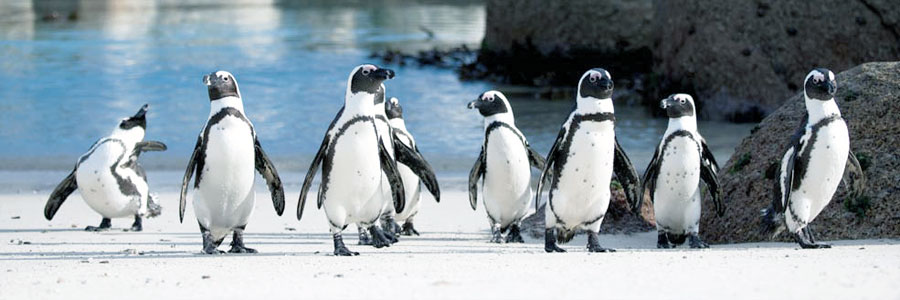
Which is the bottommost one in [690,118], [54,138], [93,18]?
[93,18]

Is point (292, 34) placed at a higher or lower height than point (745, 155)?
lower

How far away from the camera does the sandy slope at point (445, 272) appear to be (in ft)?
16.1

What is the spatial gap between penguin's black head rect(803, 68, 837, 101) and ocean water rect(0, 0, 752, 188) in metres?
5.36

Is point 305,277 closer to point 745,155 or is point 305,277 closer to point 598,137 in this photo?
point 598,137

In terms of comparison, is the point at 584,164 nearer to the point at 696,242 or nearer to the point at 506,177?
the point at 696,242

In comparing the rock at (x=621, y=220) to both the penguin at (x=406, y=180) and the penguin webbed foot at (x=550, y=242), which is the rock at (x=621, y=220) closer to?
the penguin at (x=406, y=180)

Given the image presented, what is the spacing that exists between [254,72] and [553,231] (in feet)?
56.2

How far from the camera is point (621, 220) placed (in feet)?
26.4

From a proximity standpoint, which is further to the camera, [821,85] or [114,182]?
[114,182]

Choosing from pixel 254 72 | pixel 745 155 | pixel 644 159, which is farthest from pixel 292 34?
pixel 745 155

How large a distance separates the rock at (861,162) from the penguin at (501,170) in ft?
3.35

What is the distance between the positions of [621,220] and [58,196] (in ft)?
11.0

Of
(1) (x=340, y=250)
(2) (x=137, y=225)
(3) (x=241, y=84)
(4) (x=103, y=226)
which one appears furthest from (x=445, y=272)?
(3) (x=241, y=84)

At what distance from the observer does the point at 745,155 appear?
7.52m
